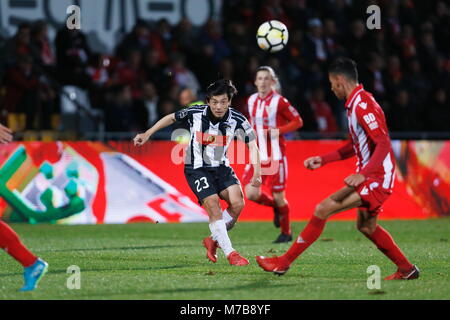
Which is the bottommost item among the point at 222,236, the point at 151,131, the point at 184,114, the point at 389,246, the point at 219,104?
the point at 222,236

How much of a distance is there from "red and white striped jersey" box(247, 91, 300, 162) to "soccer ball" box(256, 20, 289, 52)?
0.72m

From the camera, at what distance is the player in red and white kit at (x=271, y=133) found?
11.6 m

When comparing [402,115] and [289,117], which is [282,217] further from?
[402,115]

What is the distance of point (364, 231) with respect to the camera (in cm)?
770

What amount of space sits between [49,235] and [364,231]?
5562mm

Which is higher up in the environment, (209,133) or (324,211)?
(209,133)

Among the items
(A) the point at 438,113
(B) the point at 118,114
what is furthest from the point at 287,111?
(A) the point at 438,113

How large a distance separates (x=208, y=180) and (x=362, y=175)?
2.05 m

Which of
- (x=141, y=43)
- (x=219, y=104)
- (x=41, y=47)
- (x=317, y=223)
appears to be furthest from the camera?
(x=141, y=43)

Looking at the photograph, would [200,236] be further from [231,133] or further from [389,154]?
[389,154]

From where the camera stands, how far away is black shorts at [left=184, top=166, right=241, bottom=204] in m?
8.91

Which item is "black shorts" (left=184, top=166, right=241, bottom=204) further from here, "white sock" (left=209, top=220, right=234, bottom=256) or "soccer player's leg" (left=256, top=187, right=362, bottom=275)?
"soccer player's leg" (left=256, top=187, right=362, bottom=275)

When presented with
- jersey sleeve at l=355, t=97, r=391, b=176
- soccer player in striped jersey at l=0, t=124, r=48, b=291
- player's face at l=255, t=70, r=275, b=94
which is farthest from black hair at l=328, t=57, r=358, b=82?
player's face at l=255, t=70, r=275, b=94

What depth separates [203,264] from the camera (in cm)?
898
